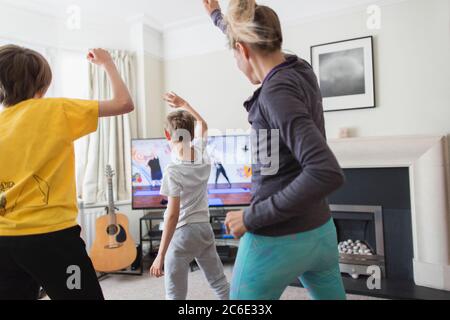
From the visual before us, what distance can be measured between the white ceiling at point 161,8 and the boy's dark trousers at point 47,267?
9.36ft

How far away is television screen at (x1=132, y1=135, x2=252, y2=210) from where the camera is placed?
10.4 feet

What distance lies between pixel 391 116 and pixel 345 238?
1.12 m

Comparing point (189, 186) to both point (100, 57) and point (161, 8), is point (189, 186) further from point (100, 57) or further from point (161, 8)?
point (161, 8)

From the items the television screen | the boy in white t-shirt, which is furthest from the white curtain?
the boy in white t-shirt

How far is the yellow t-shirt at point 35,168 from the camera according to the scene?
95 centimetres

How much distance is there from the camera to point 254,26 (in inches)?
31.6

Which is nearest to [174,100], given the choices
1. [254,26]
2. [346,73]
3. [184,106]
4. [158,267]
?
[184,106]

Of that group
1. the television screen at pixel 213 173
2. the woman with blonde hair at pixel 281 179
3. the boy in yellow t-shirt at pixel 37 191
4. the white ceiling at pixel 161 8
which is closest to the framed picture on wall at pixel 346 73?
the white ceiling at pixel 161 8

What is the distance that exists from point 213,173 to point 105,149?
113cm

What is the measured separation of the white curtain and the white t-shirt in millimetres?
1994

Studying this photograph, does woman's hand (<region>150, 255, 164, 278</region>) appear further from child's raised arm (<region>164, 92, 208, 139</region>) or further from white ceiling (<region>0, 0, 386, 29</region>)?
white ceiling (<region>0, 0, 386, 29</region>)

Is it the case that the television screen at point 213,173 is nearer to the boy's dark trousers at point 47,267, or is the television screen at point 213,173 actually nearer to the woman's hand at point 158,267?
the woman's hand at point 158,267

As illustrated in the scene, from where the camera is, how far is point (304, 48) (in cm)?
317

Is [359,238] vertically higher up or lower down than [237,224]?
lower down
